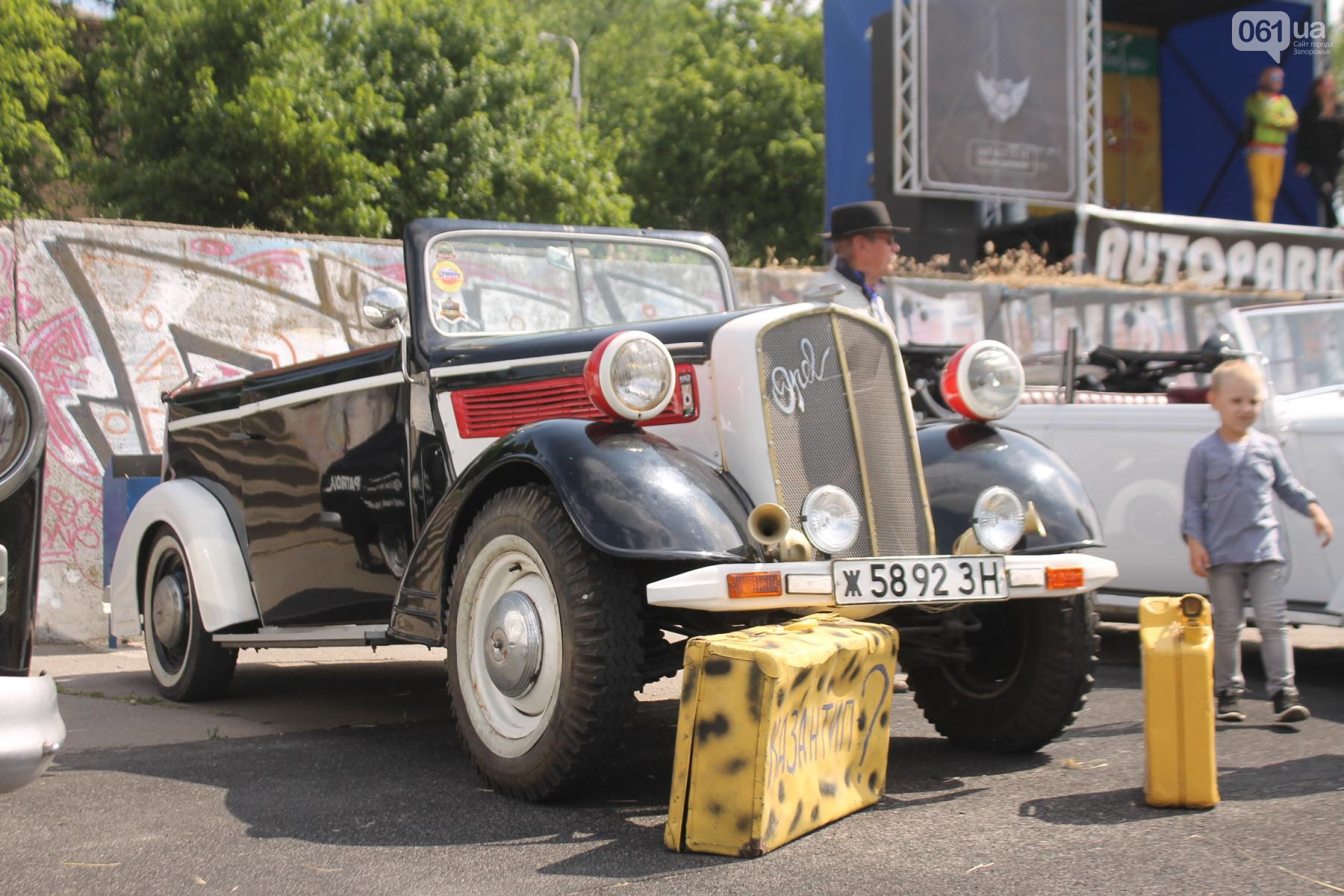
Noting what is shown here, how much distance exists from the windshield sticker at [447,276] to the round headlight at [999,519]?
2.29m

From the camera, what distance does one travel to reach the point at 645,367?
4.18 meters

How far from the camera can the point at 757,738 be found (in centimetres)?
343

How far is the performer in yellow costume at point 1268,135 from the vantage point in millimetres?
22516

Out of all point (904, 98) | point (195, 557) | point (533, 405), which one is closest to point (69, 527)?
point (195, 557)

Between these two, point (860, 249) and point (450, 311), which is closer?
point (450, 311)

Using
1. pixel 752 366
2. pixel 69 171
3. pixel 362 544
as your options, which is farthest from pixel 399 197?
pixel 752 366

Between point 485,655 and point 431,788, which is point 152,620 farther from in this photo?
point 485,655

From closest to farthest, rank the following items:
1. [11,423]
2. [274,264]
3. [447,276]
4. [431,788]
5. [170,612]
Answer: [11,423] < [431,788] < [447,276] < [170,612] < [274,264]

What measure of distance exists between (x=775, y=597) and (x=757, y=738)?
466 mm

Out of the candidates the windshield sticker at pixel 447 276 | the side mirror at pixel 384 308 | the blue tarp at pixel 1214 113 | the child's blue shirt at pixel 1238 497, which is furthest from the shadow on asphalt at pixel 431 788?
the blue tarp at pixel 1214 113

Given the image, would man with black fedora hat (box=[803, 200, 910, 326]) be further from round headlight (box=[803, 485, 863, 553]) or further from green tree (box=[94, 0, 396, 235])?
green tree (box=[94, 0, 396, 235])

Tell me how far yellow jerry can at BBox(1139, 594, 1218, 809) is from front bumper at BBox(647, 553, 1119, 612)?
0.37 m

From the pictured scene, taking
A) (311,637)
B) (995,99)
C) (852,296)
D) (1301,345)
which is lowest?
(311,637)

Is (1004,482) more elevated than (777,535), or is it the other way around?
(1004,482)
